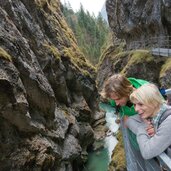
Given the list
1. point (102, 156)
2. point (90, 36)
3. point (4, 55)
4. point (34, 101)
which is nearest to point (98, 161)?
point (102, 156)

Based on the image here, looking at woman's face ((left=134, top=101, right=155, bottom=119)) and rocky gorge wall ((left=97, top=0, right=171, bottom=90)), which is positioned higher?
rocky gorge wall ((left=97, top=0, right=171, bottom=90))

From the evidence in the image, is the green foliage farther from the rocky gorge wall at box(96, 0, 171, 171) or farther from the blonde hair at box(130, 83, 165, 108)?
the blonde hair at box(130, 83, 165, 108)

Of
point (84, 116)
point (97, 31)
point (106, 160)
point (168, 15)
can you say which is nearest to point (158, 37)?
point (168, 15)

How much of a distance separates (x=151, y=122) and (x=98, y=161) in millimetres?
25891

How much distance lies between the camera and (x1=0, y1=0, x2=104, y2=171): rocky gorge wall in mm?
17469

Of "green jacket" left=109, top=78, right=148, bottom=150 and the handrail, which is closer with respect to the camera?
"green jacket" left=109, top=78, right=148, bottom=150

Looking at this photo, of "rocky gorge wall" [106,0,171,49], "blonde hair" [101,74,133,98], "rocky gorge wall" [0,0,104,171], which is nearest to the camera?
"blonde hair" [101,74,133,98]

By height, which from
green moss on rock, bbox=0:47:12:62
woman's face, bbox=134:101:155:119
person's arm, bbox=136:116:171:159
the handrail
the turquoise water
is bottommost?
the turquoise water

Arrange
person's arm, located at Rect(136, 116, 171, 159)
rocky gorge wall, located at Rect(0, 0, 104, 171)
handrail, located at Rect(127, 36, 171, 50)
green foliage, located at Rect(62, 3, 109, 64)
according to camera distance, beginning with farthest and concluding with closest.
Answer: green foliage, located at Rect(62, 3, 109, 64) < handrail, located at Rect(127, 36, 171, 50) < rocky gorge wall, located at Rect(0, 0, 104, 171) < person's arm, located at Rect(136, 116, 171, 159)

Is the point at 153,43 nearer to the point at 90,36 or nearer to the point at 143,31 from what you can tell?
the point at 143,31

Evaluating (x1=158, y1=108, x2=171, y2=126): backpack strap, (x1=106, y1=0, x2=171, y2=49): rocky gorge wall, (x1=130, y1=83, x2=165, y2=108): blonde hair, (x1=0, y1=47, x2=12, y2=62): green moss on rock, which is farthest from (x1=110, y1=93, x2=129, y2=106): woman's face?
(x1=106, y1=0, x2=171, y2=49): rocky gorge wall

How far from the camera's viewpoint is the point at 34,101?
69.6 ft

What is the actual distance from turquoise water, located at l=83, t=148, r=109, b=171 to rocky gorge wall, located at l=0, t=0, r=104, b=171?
1.10 meters

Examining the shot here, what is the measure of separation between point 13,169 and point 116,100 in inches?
591
